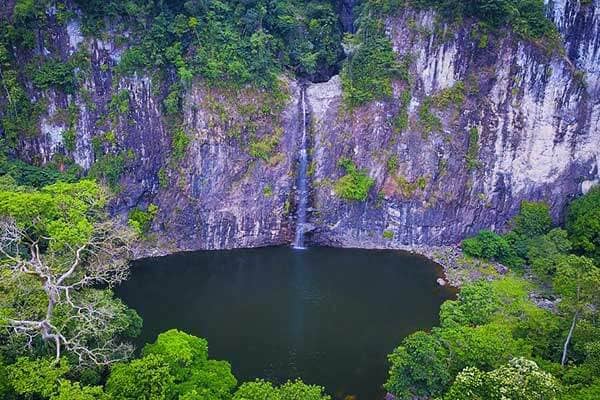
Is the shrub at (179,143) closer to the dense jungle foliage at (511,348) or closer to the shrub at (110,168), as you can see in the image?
the shrub at (110,168)

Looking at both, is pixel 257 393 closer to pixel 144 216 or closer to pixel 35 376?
pixel 35 376

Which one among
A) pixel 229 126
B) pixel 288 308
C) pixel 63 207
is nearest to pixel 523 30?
pixel 229 126

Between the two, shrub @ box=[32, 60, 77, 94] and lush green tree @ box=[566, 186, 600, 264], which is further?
lush green tree @ box=[566, 186, 600, 264]

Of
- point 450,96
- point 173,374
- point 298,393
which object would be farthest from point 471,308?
point 450,96

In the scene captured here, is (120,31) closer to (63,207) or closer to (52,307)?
(63,207)

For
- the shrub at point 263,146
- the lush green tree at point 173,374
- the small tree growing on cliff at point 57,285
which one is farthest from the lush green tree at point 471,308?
the shrub at point 263,146

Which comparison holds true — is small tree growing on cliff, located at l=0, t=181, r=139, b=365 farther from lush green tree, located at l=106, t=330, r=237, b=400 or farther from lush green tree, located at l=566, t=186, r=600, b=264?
lush green tree, located at l=566, t=186, r=600, b=264

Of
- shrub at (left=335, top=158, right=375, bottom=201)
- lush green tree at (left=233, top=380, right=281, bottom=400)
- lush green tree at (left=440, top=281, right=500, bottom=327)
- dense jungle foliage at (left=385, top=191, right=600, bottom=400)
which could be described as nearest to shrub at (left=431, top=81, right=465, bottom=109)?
shrub at (left=335, top=158, right=375, bottom=201)
